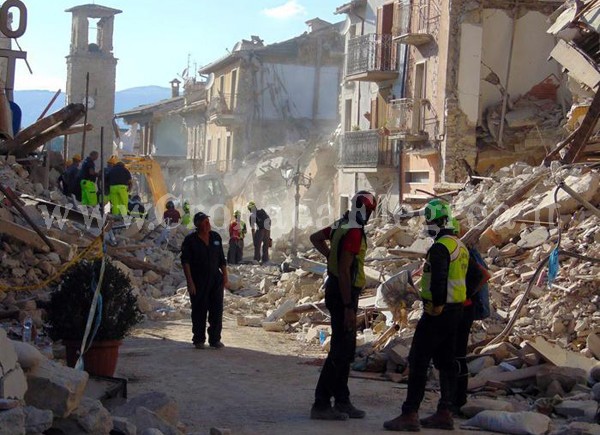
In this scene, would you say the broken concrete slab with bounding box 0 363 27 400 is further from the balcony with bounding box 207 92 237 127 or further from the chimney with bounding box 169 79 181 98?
the chimney with bounding box 169 79 181 98

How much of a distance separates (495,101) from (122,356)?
21.2 metres

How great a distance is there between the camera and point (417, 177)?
34625 millimetres

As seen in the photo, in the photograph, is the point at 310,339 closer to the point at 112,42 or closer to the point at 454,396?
the point at 454,396

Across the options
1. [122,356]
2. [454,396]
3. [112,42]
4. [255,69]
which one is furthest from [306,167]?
[454,396]

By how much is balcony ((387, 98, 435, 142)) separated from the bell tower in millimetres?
32253

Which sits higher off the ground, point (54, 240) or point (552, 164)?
point (552, 164)

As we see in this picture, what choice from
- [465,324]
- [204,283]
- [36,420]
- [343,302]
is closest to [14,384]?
[36,420]

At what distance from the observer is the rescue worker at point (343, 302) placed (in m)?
8.99

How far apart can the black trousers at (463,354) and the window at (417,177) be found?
23982 millimetres

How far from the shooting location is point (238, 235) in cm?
3139

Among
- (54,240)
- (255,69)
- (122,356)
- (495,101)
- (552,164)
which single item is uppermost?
(255,69)

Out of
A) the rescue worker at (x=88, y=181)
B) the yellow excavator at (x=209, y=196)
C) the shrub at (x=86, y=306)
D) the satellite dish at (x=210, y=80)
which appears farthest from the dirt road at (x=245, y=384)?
the satellite dish at (x=210, y=80)

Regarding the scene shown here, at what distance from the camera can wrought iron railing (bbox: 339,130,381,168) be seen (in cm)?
3751

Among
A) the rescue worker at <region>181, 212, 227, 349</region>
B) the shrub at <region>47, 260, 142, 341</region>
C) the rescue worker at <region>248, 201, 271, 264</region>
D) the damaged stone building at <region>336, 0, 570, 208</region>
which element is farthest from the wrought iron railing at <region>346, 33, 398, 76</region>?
the shrub at <region>47, 260, 142, 341</region>
